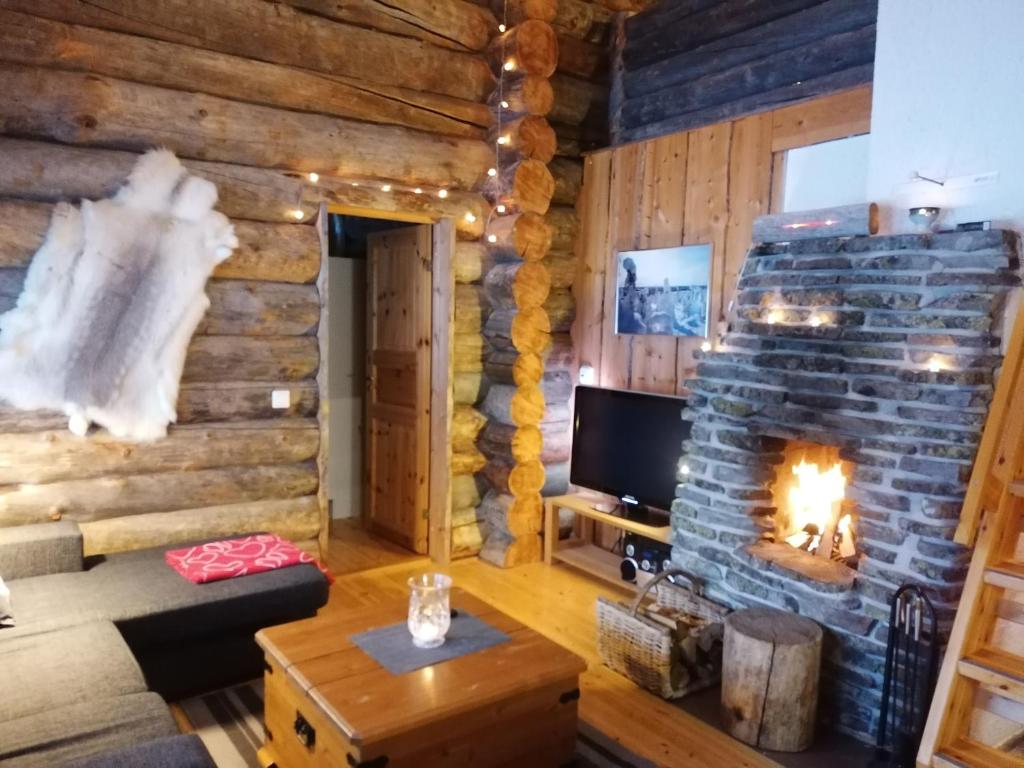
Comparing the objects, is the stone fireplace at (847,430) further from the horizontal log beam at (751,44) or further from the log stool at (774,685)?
the horizontal log beam at (751,44)

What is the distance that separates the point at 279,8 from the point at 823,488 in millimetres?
3670

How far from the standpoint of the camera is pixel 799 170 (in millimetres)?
3883

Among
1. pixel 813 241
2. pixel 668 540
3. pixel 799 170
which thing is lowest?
pixel 668 540

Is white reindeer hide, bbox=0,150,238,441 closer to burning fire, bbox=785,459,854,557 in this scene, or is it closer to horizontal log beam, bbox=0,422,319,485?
horizontal log beam, bbox=0,422,319,485

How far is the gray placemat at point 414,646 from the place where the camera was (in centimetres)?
253

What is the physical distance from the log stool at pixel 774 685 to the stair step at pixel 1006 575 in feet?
2.82

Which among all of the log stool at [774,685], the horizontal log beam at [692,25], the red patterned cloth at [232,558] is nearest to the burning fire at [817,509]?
the log stool at [774,685]

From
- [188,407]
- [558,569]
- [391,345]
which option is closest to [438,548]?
[558,569]

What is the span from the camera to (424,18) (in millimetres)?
4535

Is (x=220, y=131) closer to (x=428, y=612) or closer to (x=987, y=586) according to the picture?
(x=428, y=612)

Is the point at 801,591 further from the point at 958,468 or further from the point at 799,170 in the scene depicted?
the point at 799,170

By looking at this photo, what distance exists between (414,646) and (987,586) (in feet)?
5.82

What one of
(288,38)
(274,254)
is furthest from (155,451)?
(288,38)

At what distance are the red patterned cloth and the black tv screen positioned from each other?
180 cm
